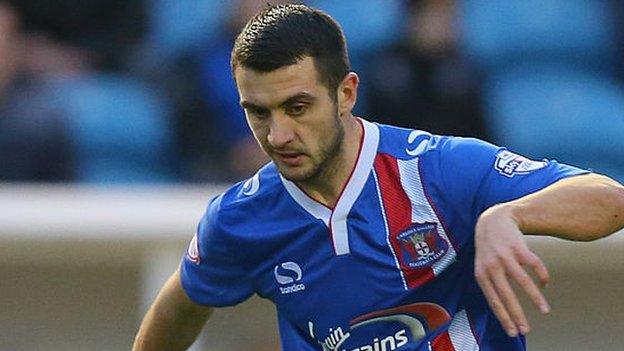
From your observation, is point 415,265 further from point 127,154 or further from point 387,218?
point 127,154

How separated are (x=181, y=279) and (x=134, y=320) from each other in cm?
405

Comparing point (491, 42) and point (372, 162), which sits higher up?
point (372, 162)

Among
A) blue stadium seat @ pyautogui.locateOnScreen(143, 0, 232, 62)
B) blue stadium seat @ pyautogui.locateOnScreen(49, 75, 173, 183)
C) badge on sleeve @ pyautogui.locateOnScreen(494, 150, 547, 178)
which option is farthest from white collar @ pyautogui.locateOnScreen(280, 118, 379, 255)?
blue stadium seat @ pyautogui.locateOnScreen(143, 0, 232, 62)

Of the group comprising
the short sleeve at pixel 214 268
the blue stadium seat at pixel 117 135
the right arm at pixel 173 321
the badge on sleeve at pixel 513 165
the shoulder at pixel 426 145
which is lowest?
the blue stadium seat at pixel 117 135

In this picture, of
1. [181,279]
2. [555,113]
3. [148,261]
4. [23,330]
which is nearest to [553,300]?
[555,113]

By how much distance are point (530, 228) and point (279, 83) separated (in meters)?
0.87

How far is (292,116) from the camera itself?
4.45m

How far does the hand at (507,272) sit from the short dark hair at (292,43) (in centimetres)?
90

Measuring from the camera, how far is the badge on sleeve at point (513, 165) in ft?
14.3

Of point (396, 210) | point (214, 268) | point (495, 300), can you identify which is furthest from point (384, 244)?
point (495, 300)

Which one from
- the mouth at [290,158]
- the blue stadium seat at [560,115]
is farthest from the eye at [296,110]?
the blue stadium seat at [560,115]

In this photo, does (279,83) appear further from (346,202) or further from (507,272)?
(507,272)

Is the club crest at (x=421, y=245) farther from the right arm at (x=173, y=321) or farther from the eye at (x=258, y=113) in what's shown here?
the right arm at (x=173, y=321)

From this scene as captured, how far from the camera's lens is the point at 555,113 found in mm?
8711
